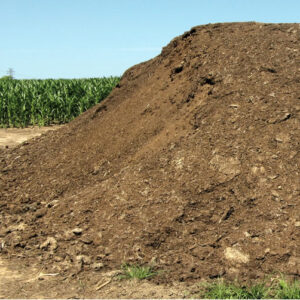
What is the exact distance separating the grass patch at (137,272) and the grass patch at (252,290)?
1.47 feet

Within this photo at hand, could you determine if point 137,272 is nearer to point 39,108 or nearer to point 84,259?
point 84,259

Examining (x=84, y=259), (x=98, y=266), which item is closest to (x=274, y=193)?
(x=98, y=266)

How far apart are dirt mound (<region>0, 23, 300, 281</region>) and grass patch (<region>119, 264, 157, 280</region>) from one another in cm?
11

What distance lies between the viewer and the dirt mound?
12.5 feet

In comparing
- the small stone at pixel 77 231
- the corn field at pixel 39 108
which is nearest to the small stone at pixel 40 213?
the small stone at pixel 77 231

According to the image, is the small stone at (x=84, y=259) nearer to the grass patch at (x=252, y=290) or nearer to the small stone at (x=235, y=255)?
the grass patch at (x=252, y=290)

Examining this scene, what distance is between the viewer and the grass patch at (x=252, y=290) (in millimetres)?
3186

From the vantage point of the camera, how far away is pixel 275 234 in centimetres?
377

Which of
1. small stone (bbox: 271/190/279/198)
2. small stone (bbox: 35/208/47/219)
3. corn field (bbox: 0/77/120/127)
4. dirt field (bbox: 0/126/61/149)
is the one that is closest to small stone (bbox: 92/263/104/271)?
small stone (bbox: 35/208/47/219)

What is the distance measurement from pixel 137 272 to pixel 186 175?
123cm

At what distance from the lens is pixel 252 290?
3260 millimetres

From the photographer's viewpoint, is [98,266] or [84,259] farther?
[84,259]

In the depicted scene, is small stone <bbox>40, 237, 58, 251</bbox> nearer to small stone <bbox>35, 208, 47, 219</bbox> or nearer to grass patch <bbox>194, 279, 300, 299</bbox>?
small stone <bbox>35, 208, 47, 219</bbox>

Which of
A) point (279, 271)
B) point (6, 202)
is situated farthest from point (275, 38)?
point (6, 202)
